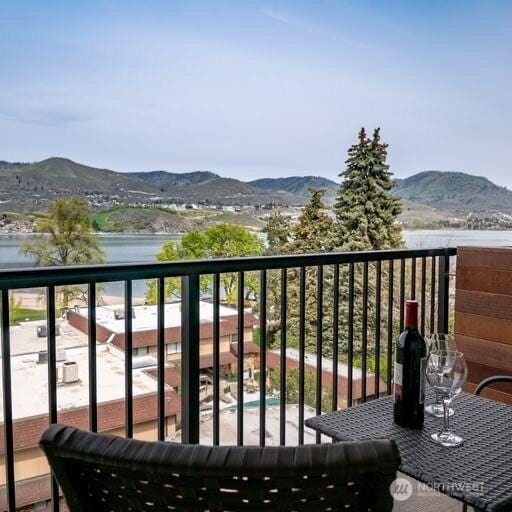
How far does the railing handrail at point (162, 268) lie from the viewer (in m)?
1.63

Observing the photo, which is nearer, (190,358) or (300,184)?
(190,358)

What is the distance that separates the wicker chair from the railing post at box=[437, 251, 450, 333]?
103 inches

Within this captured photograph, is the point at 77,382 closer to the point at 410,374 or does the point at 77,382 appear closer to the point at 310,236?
the point at 410,374

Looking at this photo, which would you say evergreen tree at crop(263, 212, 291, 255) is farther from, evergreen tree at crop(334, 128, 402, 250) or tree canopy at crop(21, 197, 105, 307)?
tree canopy at crop(21, 197, 105, 307)

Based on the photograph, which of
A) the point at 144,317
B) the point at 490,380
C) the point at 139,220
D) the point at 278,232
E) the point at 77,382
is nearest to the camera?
the point at 490,380

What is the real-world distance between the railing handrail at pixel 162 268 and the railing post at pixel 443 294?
431mm

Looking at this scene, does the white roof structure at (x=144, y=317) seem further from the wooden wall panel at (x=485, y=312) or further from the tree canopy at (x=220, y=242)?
the tree canopy at (x=220, y=242)

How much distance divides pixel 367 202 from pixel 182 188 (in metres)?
6.68

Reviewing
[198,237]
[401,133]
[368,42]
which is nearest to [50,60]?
[198,237]

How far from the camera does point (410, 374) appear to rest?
133cm

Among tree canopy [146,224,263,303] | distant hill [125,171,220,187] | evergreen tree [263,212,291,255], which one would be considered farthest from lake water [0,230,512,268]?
evergreen tree [263,212,291,255]

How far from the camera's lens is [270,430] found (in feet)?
10.3

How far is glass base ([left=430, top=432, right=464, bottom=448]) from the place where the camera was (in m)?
1.24

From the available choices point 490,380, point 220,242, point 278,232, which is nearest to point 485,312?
point 490,380
